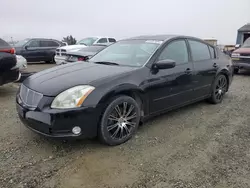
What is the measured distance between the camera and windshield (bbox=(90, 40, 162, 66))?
362 cm

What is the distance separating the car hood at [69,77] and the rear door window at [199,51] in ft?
5.16

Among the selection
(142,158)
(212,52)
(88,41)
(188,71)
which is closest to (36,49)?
(88,41)

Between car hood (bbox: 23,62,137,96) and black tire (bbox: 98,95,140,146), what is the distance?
1.25ft

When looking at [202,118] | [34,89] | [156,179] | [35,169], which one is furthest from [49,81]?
[202,118]

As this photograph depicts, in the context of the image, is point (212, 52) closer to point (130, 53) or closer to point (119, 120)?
point (130, 53)

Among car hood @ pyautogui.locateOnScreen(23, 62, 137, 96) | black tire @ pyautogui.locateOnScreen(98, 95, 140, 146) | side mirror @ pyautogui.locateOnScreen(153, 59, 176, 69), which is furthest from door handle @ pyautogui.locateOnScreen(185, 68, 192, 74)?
black tire @ pyautogui.locateOnScreen(98, 95, 140, 146)

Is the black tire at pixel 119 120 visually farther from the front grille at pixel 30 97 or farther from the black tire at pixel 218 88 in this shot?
the black tire at pixel 218 88

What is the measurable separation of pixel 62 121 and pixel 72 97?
31 cm

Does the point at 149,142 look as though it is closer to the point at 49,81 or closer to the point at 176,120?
the point at 176,120

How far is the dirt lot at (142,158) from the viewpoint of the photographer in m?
2.35

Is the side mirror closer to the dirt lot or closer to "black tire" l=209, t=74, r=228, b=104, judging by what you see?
the dirt lot

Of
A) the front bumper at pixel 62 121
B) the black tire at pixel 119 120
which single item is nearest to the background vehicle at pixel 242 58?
the black tire at pixel 119 120

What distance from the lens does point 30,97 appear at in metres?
2.91

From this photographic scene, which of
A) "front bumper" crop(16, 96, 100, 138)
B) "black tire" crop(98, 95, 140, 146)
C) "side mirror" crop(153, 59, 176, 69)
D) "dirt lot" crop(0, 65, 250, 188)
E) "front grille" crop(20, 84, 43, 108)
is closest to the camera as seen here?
"dirt lot" crop(0, 65, 250, 188)
